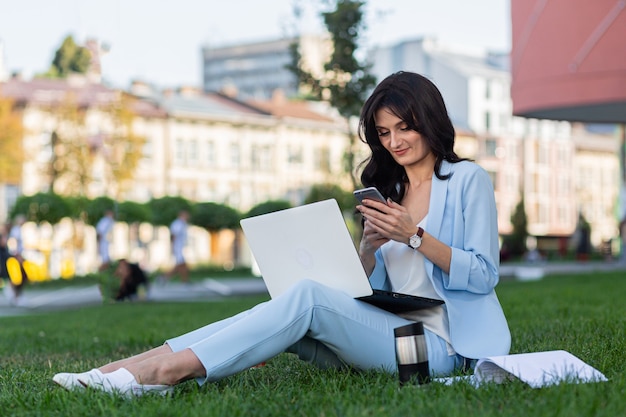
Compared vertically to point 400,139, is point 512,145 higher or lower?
lower

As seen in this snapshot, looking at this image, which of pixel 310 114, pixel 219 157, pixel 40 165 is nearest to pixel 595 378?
pixel 40 165

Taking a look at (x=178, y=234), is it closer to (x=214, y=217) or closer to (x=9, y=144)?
(x=214, y=217)

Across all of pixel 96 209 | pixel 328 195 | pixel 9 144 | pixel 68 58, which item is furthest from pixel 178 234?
pixel 68 58

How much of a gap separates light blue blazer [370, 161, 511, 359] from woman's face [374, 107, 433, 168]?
0.70ft

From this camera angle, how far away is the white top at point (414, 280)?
4.63 meters

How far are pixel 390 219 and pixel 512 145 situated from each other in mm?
85523

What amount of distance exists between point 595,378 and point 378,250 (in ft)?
3.81

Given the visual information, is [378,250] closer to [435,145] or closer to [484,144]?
[435,145]

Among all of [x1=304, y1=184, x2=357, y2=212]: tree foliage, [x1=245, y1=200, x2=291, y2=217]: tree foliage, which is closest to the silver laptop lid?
[x1=245, y1=200, x2=291, y2=217]: tree foliage

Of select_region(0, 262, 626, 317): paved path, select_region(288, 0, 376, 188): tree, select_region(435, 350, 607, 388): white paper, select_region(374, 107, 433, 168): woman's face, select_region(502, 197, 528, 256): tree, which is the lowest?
select_region(502, 197, 528, 256): tree

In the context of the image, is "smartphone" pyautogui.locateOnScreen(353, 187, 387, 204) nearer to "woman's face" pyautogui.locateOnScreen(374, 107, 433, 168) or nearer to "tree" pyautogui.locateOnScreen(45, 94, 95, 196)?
"woman's face" pyautogui.locateOnScreen(374, 107, 433, 168)

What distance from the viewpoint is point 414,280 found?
4715 mm

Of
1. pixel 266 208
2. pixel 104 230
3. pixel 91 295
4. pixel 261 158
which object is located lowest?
pixel 91 295

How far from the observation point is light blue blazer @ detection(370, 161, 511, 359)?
452cm
